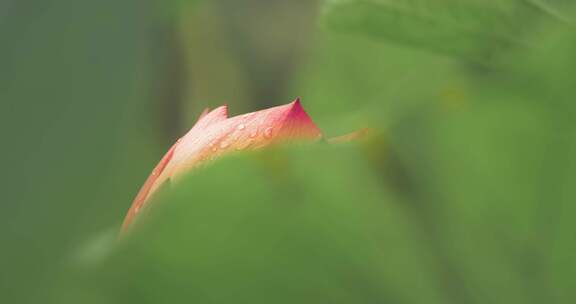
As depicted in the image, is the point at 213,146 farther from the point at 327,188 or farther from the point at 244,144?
the point at 327,188

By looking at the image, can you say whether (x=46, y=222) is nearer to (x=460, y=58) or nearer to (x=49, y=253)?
(x=49, y=253)

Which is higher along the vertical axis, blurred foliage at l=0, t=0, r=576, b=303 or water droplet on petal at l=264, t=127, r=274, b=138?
water droplet on petal at l=264, t=127, r=274, b=138

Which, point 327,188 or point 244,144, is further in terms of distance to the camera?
point 244,144

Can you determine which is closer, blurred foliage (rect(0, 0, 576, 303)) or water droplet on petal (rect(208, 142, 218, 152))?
blurred foliage (rect(0, 0, 576, 303))

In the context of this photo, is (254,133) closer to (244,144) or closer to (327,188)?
(244,144)

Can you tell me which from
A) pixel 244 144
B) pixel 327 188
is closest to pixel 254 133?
pixel 244 144

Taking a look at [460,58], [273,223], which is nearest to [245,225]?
[273,223]

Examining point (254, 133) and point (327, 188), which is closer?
point (327, 188)

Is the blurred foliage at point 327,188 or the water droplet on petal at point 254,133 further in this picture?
the water droplet on petal at point 254,133
